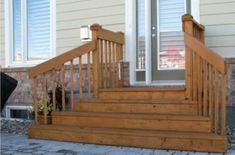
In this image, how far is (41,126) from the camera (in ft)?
16.4

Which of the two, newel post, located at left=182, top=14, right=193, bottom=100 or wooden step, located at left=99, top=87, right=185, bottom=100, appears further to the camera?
wooden step, located at left=99, top=87, right=185, bottom=100

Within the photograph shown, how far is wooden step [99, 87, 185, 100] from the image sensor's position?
4.88 meters

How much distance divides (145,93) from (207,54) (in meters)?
1.26

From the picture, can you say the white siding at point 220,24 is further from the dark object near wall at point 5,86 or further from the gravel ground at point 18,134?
the dark object near wall at point 5,86

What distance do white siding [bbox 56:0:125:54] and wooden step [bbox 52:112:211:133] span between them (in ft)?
6.94

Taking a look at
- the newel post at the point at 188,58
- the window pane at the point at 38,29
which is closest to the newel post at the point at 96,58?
the newel post at the point at 188,58

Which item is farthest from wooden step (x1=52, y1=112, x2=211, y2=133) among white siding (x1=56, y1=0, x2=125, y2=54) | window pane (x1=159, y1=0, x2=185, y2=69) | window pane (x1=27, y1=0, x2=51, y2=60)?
window pane (x1=27, y1=0, x2=51, y2=60)

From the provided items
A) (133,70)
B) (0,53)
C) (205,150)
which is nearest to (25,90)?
(0,53)

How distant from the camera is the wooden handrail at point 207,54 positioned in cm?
391

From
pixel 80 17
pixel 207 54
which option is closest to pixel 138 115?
pixel 207 54

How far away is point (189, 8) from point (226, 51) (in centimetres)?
98

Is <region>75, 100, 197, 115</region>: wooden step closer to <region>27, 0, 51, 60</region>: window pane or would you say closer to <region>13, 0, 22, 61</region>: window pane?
<region>27, 0, 51, 60</region>: window pane

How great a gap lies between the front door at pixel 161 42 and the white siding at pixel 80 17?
0.46 metres

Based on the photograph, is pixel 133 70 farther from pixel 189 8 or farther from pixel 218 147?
pixel 218 147
